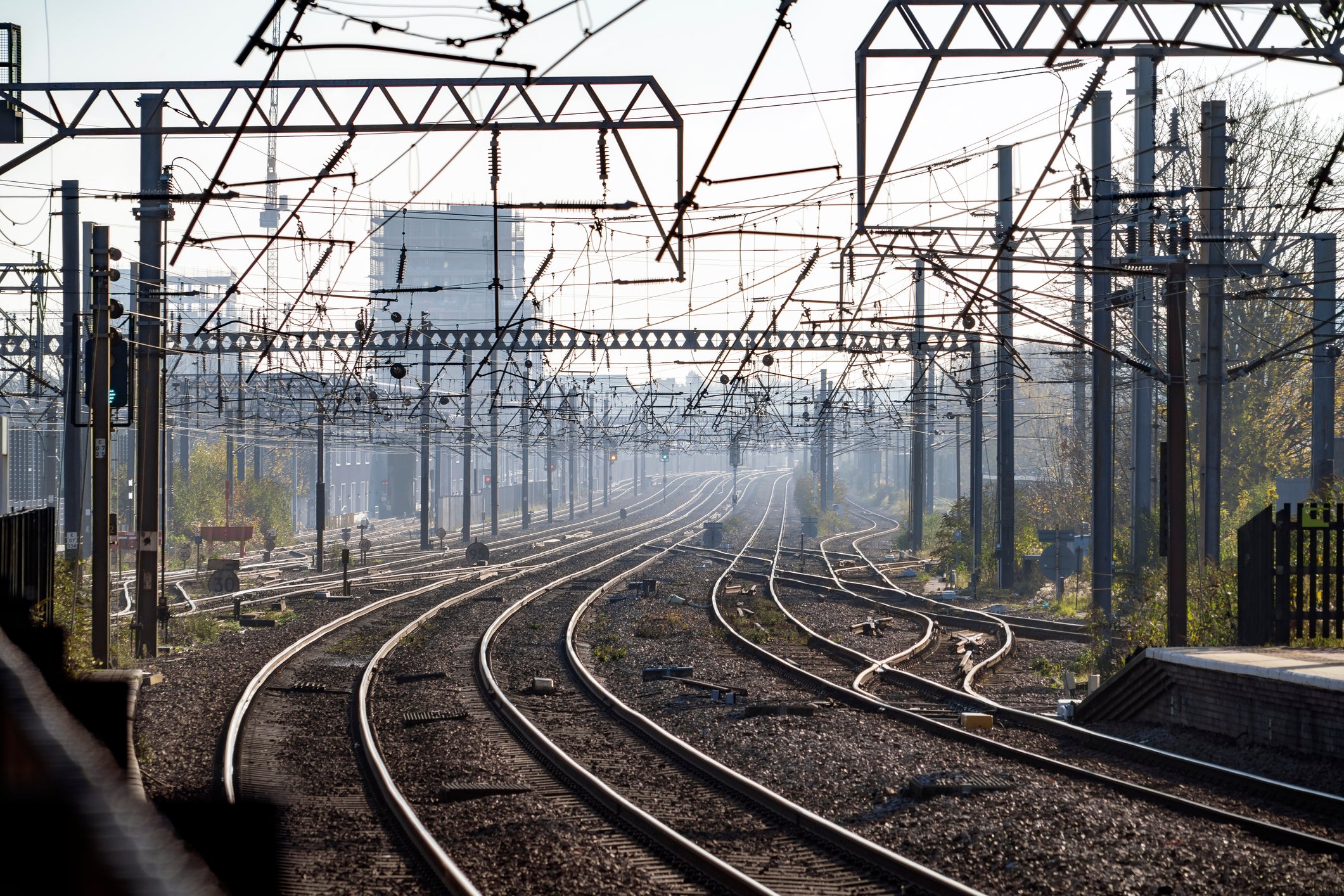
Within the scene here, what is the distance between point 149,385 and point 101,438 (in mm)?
2328

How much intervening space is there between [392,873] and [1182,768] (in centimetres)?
652

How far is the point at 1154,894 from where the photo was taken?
707 cm

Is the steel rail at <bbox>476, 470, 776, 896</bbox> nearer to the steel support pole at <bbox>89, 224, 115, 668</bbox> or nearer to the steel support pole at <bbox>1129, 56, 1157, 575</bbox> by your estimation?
the steel support pole at <bbox>89, 224, 115, 668</bbox>

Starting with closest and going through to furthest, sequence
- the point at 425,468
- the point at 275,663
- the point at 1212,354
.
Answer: the point at 1212,354, the point at 275,663, the point at 425,468

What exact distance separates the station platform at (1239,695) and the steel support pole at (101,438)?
11.5 meters

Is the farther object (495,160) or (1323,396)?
(1323,396)

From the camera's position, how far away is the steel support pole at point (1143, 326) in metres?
17.1

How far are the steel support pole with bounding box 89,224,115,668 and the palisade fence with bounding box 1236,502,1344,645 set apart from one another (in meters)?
12.9

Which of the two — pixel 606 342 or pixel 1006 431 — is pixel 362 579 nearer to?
pixel 606 342

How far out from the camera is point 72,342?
17531 mm

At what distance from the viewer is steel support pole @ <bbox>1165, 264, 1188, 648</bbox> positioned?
45.0ft

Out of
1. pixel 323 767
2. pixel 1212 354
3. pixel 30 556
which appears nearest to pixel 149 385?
pixel 30 556

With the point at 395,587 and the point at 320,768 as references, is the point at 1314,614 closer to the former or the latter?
the point at 320,768

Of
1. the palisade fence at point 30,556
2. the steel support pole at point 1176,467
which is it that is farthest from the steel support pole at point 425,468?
the steel support pole at point 1176,467
